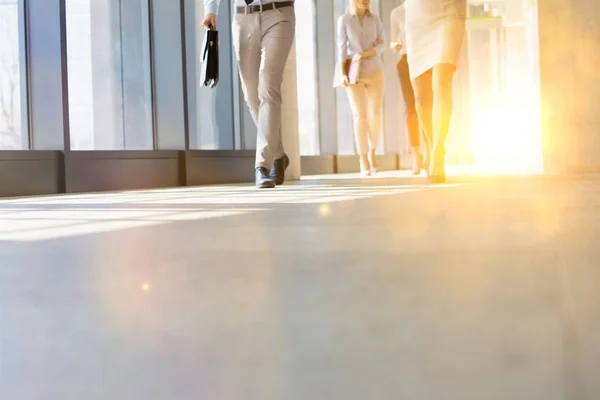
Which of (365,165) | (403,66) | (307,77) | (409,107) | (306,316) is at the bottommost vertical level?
(306,316)

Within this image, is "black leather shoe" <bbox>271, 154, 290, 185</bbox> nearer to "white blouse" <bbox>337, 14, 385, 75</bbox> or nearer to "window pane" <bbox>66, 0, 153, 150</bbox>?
"window pane" <bbox>66, 0, 153, 150</bbox>

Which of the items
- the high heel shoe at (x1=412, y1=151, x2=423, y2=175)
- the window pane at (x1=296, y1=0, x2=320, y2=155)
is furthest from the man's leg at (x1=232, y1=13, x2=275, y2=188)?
the window pane at (x1=296, y1=0, x2=320, y2=155)

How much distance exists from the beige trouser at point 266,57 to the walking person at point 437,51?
0.88m

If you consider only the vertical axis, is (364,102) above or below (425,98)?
above

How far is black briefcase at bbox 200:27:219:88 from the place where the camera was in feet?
17.1

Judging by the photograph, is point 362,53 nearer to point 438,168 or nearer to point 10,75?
point 438,168

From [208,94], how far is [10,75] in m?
2.93

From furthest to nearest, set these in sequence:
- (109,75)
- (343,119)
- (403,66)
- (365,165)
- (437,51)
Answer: (343,119) → (365,165) → (403,66) → (109,75) → (437,51)

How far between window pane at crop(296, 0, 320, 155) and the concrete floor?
10.3 m

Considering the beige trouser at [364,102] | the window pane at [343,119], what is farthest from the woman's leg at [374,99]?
the window pane at [343,119]

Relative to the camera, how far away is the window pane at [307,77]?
12.3m

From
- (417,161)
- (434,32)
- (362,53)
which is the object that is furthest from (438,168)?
(417,161)

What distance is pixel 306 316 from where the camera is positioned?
1.05m

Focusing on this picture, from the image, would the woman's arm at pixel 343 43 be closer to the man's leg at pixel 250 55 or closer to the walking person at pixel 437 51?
the walking person at pixel 437 51
